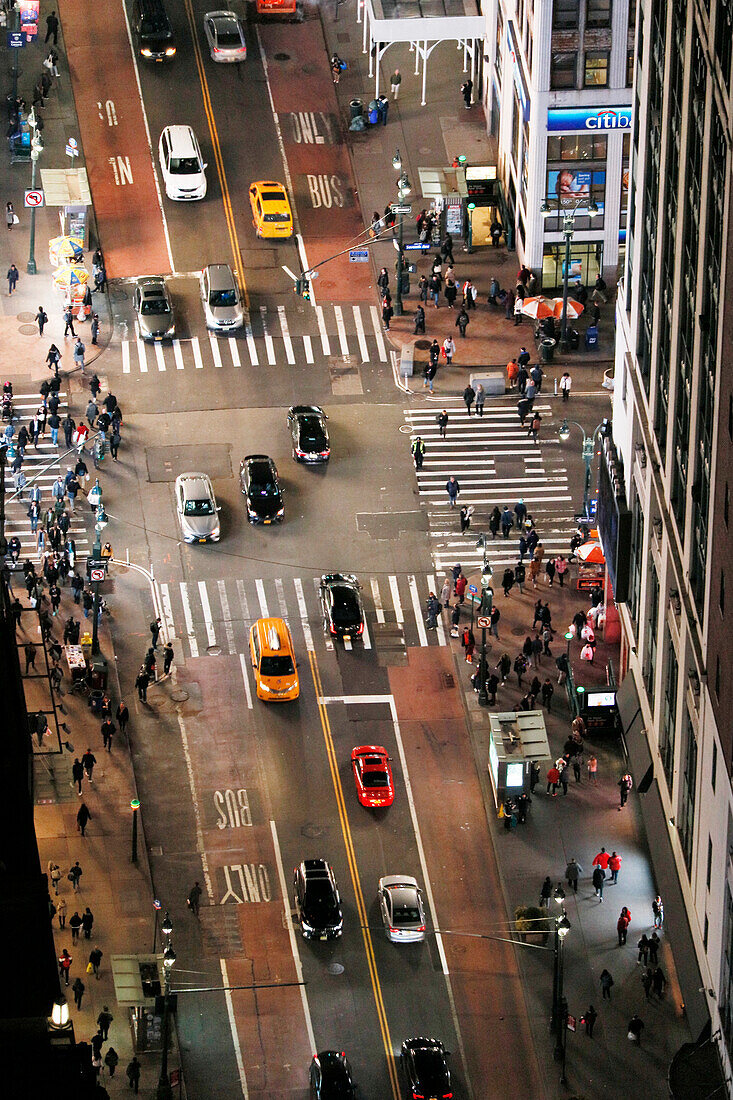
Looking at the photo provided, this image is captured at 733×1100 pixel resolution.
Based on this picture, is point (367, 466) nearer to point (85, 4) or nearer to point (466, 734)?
point (466, 734)

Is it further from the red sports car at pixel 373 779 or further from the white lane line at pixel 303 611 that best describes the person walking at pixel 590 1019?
the white lane line at pixel 303 611

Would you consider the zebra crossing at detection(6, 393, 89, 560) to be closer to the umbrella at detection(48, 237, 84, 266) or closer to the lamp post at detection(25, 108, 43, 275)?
the umbrella at detection(48, 237, 84, 266)

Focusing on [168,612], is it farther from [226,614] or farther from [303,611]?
[303,611]

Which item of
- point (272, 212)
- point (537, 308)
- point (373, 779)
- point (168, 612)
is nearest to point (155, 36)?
point (272, 212)

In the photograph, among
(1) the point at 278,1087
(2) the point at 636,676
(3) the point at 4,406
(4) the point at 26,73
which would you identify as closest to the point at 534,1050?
(1) the point at 278,1087

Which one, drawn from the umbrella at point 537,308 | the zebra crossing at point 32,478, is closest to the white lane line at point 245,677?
the zebra crossing at point 32,478

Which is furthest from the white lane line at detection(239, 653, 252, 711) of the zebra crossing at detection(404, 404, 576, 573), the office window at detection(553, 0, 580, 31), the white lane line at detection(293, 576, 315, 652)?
the office window at detection(553, 0, 580, 31)

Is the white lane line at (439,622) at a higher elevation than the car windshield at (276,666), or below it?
below
